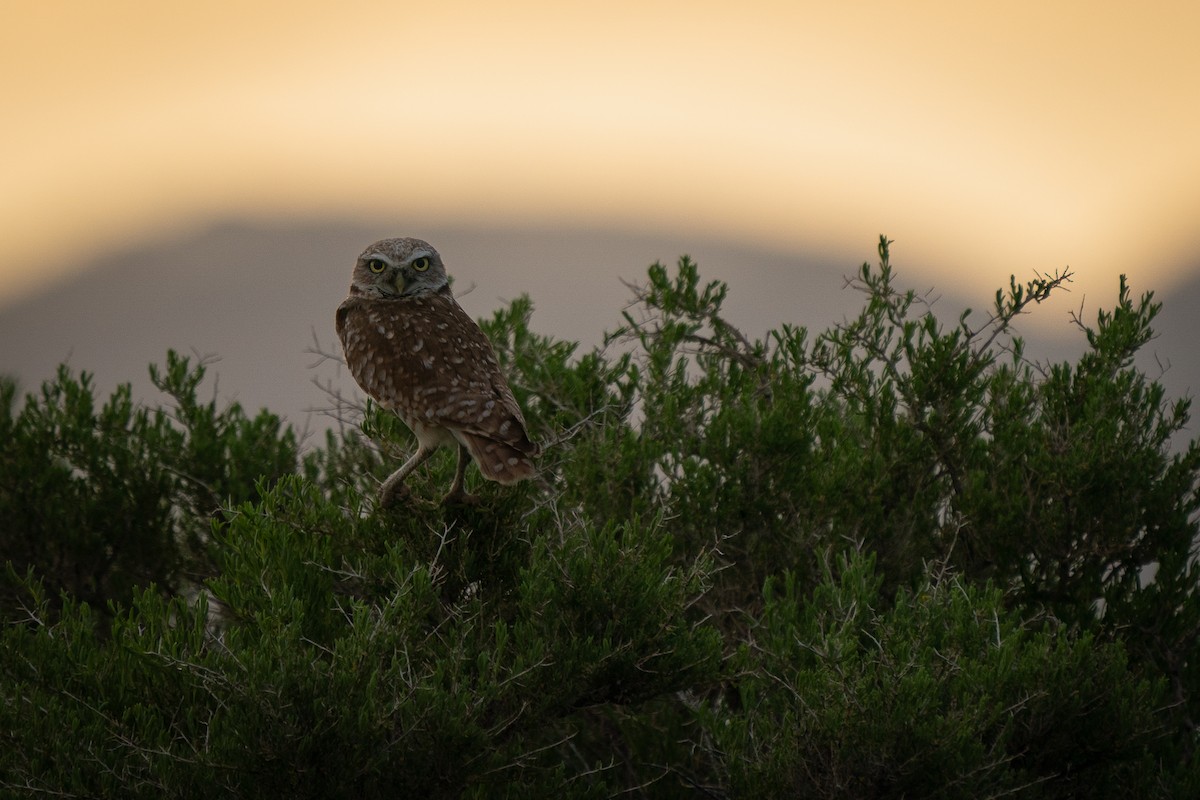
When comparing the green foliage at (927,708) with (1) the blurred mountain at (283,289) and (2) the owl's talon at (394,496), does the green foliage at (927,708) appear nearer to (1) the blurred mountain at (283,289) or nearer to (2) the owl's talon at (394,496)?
(2) the owl's talon at (394,496)

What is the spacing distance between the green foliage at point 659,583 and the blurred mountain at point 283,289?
115 feet

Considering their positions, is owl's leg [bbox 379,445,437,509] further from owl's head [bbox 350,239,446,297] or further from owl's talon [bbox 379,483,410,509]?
owl's head [bbox 350,239,446,297]

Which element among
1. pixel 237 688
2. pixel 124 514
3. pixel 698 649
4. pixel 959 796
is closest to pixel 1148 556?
pixel 959 796

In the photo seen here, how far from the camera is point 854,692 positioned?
16.6ft

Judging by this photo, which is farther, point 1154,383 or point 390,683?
point 1154,383

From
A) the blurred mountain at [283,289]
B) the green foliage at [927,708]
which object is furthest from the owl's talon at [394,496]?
the blurred mountain at [283,289]

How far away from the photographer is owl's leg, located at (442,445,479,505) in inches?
210

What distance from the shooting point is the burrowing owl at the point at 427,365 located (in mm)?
5164

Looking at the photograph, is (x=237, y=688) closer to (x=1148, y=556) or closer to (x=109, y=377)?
(x=1148, y=556)

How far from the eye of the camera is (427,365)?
18.6 ft

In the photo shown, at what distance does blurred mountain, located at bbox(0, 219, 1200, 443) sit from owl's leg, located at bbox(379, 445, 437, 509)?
3855 cm

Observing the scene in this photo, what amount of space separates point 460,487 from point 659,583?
928 mm

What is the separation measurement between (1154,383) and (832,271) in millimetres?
52677

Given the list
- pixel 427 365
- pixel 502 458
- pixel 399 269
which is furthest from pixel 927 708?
pixel 399 269
